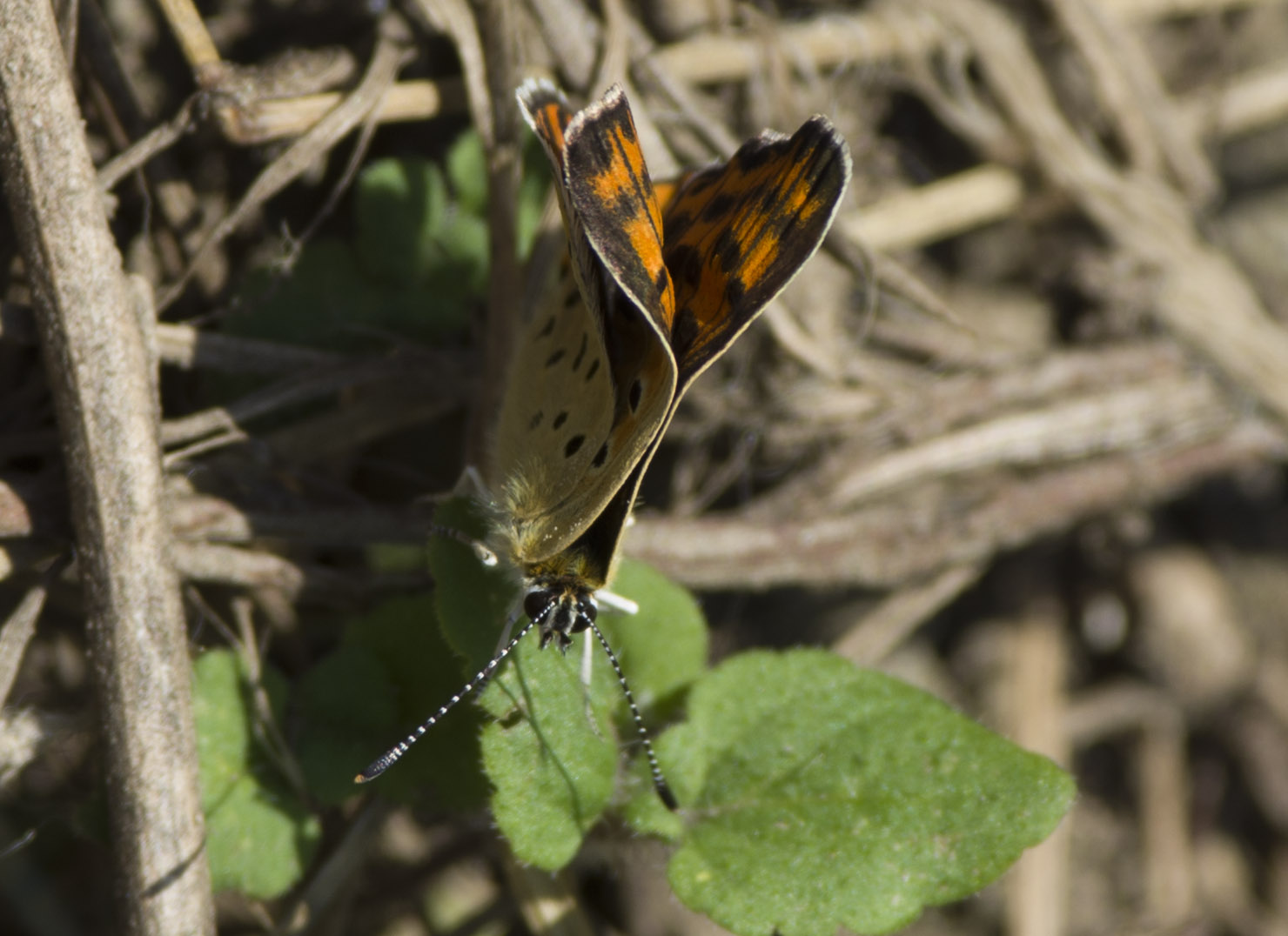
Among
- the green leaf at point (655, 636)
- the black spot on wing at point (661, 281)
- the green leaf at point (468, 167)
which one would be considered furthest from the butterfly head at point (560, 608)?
the green leaf at point (468, 167)

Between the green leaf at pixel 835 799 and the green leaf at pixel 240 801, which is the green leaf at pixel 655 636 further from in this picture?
the green leaf at pixel 240 801

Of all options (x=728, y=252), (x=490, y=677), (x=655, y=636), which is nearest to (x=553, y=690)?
(x=490, y=677)

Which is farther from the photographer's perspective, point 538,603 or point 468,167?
point 468,167

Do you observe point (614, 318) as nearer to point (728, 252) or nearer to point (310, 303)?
point (728, 252)

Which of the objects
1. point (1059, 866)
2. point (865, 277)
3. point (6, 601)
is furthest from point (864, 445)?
point (6, 601)

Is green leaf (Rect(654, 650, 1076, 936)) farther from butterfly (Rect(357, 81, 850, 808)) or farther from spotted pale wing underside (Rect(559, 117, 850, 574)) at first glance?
spotted pale wing underside (Rect(559, 117, 850, 574))
